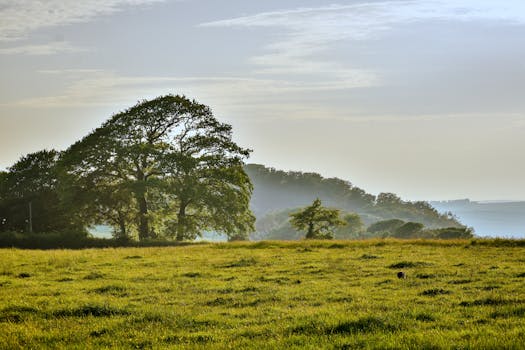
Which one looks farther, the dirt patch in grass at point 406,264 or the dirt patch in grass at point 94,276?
the dirt patch in grass at point 406,264

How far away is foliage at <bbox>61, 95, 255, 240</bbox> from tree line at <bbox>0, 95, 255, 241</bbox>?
104 millimetres

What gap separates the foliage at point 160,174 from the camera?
2320 inches

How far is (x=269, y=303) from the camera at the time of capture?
17.0 meters

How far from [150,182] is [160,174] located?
4011 mm

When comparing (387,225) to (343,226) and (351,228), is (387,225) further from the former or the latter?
(343,226)

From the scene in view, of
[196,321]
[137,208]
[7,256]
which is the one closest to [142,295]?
[196,321]

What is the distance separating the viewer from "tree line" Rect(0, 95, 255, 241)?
194 feet

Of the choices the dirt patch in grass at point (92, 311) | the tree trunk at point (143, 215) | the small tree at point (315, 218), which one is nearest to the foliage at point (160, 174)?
the tree trunk at point (143, 215)

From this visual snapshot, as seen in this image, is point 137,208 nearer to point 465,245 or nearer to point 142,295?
point 465,245

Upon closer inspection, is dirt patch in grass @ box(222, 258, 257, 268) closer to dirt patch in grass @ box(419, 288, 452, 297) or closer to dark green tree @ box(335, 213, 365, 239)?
dirt patch in grass @ box(419, 288, 452, 297)

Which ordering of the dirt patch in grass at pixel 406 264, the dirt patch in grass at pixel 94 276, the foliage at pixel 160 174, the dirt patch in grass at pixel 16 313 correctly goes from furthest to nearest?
the foliage at pixel 160 174 → the dirt patch in grass at pixel 406 264 → the dirt patch in grass at pixel 94 276 → the dirt patch in grass at pixel 16 313

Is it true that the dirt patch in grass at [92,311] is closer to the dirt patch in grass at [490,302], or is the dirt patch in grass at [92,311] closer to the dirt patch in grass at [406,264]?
the dirt patch in grass at [490,302]

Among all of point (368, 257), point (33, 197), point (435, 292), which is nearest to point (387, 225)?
point (33, 197)

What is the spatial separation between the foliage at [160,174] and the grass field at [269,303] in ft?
95.2
